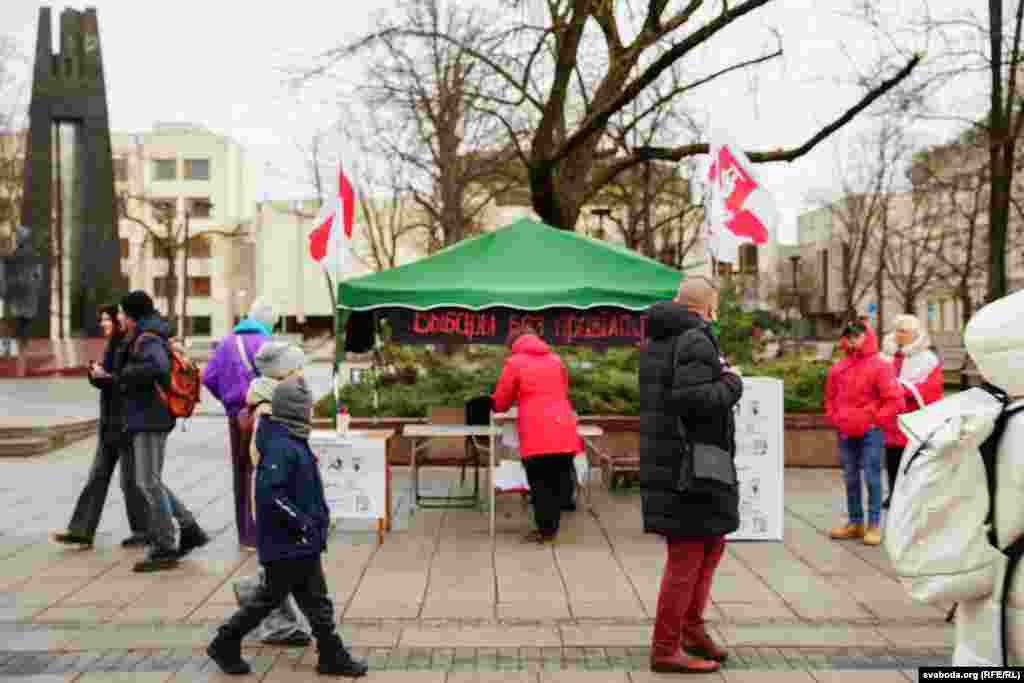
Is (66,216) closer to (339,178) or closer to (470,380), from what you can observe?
(470,380)

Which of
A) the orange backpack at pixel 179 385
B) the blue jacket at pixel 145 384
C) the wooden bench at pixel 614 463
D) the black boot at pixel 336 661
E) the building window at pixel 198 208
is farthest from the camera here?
the building window at pixel 198 208

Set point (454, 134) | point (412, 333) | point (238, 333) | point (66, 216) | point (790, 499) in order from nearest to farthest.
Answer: point (238, 333), point (412, 333), point (790, 499), point (454, 134), point (66, 216)

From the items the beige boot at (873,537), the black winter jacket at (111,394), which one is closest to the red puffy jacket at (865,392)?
the beige boot at (873,537)

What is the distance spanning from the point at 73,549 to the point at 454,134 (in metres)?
20.8

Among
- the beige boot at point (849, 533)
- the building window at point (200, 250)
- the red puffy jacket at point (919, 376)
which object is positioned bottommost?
the beige boot at point (849, 533)

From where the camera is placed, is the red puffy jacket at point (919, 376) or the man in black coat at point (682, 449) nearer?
the man in black coat at point (682, 449)

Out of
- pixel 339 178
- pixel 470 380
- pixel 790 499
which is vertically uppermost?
pixel 339 178

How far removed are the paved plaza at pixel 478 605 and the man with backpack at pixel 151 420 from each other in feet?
0.84

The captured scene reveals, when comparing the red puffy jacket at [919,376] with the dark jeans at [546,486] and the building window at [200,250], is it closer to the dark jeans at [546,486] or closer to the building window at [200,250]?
the dark jeans at [546,486]

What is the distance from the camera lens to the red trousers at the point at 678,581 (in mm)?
5613

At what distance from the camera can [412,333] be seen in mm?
10938

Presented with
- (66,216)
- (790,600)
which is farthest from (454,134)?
(790,600)

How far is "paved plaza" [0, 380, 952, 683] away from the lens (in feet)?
19.6

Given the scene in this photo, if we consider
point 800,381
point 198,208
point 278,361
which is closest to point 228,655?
point 278,361
